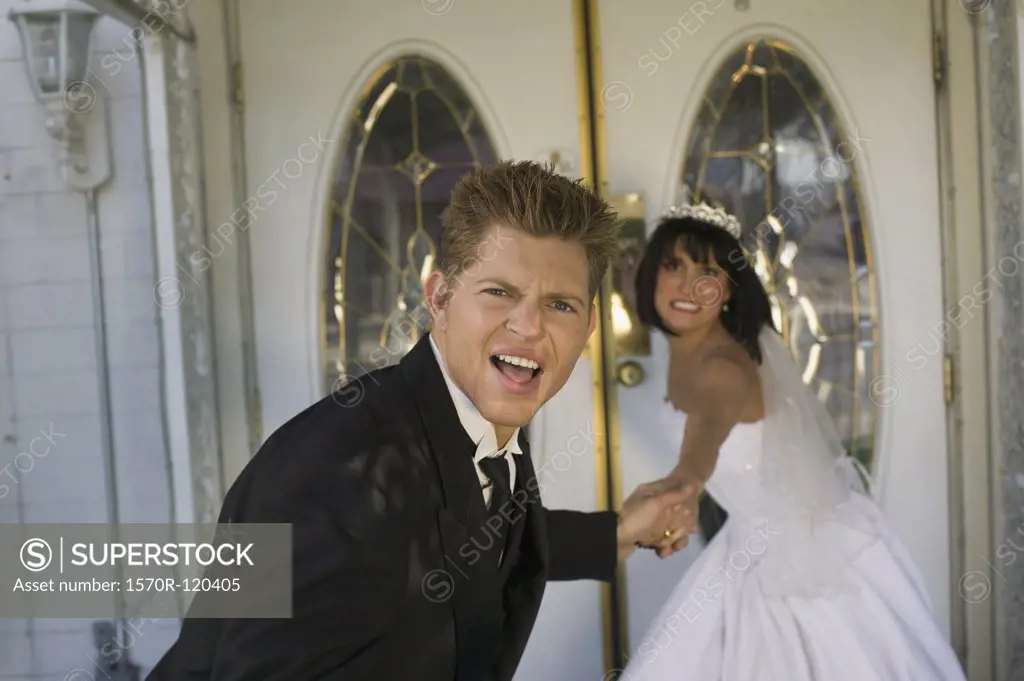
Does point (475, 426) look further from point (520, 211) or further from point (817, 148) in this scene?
point (817, 148)

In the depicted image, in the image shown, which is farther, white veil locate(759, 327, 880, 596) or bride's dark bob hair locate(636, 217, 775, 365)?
bride's dark bob hair locate(636, 217, 775, 365)

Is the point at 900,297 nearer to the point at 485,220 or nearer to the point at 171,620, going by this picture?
the point at 485,220

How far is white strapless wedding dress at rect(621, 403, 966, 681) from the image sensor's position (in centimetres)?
195

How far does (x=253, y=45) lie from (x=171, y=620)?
5.22ft

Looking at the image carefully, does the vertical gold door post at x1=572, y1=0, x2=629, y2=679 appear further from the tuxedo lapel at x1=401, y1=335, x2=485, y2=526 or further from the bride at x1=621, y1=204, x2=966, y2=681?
the tuxedo lapel at x1=401, y1=335, x2=485, y2=526

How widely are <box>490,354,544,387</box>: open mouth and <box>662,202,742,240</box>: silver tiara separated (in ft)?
3.52

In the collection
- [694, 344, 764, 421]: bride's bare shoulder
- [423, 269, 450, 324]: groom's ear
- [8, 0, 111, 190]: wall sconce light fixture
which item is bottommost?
[694, 344, 764, 421]: bride's bare shoulder

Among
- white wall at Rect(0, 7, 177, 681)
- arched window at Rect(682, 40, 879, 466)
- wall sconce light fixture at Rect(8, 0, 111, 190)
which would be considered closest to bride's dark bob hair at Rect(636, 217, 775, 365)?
arched window at Rect(682, 40, 879, 466)

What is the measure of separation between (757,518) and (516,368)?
3.55ft

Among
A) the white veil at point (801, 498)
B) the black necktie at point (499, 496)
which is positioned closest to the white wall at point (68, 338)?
the black necktie at point (499, 496)

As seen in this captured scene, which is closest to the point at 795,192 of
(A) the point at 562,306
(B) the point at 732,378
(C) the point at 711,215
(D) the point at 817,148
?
(D) the point at 817,148

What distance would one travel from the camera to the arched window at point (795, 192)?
234 cm

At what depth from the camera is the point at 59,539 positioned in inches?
86.4

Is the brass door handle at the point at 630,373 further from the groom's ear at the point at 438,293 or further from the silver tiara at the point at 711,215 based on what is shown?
the groom's ear at the point at 438,293
